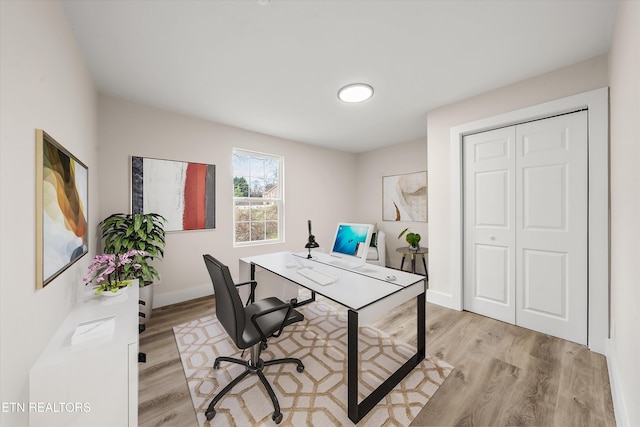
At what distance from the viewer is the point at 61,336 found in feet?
Result: 4.15

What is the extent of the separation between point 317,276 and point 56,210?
166 cm

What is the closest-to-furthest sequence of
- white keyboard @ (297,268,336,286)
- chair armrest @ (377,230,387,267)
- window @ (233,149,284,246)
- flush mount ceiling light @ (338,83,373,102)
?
1. white keyboard @ (297,268,336,286)
2. flush mount ceiling light @ (338,83,373,102)
3. window @ (233,149,284,246)
4. chair armrest @ (377,230,387,267)

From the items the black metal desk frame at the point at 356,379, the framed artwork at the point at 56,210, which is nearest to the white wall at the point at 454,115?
the black metal desk frame at the point at 356,379

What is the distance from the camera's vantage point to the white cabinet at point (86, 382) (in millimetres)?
1011

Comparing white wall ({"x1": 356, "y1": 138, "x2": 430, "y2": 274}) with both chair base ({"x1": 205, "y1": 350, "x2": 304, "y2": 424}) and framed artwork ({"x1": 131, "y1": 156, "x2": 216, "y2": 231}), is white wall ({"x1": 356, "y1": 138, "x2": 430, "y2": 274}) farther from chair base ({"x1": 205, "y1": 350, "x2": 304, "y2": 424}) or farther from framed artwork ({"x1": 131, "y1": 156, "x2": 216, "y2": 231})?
chair base ({"x1": 205, "y1": 350, "x2": 304, "y2": 424})

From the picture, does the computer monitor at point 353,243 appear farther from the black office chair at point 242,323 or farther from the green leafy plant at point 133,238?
the green leafy plant at point 133,238

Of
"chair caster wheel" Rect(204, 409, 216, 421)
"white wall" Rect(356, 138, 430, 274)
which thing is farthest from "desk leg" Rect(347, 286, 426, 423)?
"white wall" Rect(356, 138, 430, 274)

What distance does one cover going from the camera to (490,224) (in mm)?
2633

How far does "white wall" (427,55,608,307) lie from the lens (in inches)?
81.0

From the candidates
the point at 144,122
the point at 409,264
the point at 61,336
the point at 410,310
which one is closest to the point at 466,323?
the point at 410,310

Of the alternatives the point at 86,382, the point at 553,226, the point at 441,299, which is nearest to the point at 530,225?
the point at 553,226

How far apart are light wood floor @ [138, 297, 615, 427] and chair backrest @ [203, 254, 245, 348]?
553 mm

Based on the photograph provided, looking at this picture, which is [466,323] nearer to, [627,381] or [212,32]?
[627,381]

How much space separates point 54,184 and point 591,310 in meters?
3.96
